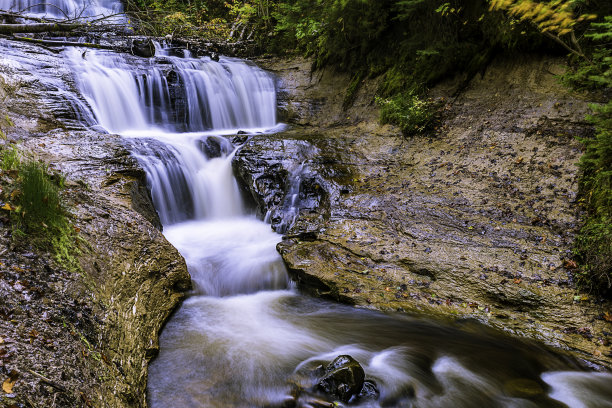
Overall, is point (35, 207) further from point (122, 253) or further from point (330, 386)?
point (330, 386)

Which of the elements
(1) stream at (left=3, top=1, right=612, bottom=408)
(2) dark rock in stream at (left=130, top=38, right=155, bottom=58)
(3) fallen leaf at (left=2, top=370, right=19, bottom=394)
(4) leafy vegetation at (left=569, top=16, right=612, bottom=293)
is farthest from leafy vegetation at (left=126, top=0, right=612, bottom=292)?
(3) fallen leaf at (left=2, top=370, right=19, bottom=394)

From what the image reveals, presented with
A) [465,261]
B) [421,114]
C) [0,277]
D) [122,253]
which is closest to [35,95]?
[122,253]

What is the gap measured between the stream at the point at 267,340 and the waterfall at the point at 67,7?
33.6ft

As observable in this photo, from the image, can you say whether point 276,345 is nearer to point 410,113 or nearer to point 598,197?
point 598,197

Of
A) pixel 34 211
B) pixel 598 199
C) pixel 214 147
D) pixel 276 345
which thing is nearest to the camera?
pixel 34 211

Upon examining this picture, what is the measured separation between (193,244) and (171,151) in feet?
7.76

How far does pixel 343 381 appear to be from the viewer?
120 inches

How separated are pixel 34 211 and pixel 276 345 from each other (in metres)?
2.74

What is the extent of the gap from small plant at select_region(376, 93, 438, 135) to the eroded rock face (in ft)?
0.76

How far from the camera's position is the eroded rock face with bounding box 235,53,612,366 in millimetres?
4047

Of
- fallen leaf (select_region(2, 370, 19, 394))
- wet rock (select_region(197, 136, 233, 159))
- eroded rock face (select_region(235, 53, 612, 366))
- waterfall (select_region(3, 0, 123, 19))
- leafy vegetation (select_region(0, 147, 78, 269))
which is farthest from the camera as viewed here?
waterfall (select_region(3, 0, 123, 19))

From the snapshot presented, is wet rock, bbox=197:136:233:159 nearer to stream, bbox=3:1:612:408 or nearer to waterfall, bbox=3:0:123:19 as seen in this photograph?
stream, bbox=3:1:612:408

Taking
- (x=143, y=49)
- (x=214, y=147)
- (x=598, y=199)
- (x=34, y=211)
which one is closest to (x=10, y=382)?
(x=34, y=211)

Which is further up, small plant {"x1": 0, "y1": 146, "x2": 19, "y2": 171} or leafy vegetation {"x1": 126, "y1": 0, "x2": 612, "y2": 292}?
leafy vegetation {"x1": 126, "y1": 0, "x2": 612, "y2": 292}
